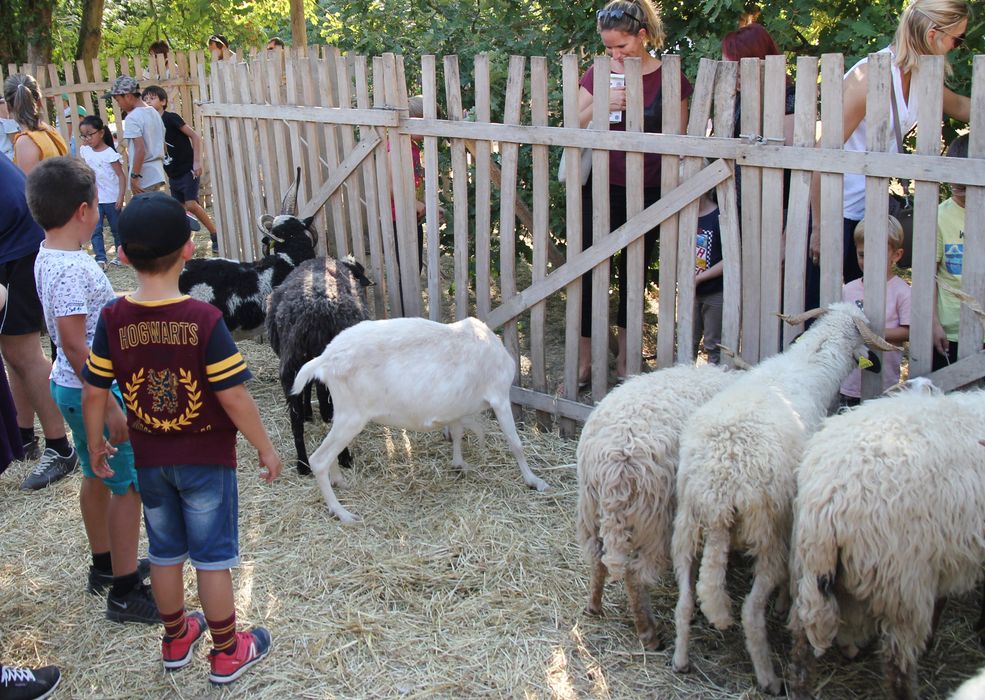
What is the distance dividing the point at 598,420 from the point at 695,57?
10.5ft

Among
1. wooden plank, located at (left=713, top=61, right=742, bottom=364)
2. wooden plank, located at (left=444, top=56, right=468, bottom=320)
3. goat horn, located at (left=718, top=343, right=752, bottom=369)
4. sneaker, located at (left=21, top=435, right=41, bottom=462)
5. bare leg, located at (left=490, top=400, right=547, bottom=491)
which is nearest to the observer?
goat horn, located at (left=718, top=343, right=752, bottom=369)

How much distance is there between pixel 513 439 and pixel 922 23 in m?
2.66

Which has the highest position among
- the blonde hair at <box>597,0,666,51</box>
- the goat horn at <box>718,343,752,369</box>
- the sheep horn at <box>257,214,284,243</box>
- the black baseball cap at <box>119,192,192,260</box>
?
the blonde hair at <box>597,0,666,51</box>

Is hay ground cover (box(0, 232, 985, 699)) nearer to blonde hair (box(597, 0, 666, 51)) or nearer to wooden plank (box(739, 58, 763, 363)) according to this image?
wooden plank (box(739, 58, 763, 363))

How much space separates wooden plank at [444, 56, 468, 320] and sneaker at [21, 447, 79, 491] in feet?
8.01

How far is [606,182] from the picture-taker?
468 cm

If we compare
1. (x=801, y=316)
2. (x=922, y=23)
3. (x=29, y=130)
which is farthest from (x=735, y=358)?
(x=29, y=130)

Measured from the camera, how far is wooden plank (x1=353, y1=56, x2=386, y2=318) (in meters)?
5.75

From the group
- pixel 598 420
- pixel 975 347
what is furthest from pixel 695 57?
pixel 598 420

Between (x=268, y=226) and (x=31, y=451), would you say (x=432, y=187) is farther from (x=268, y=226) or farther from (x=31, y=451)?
(x=31, y=451)

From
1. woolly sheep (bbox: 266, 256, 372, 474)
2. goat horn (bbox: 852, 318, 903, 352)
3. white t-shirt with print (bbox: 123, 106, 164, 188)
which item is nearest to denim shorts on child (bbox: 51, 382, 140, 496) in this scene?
woolly sheep (bbox: 266, 256, 372, 474)

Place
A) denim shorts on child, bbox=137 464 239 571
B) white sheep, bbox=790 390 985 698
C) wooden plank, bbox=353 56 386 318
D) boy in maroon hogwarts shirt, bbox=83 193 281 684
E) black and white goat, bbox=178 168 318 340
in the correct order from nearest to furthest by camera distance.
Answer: white sheep, bbox=790 390 985 698 → boy in maroon hogwarts shirt, bbox=83 193 281 684 → denim shorts on child, bbox=137 464 239 571 → wooden plank, bbox=353 56 386 318 → black and white goat, bbox=178 168 318 340

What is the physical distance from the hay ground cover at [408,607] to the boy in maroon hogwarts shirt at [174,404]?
50cm

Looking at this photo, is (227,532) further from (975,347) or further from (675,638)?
(975,347)
